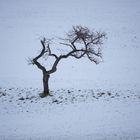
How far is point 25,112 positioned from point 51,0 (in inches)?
2142

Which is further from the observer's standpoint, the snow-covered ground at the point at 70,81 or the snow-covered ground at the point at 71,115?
the snow-covered ground at the point at 70,81

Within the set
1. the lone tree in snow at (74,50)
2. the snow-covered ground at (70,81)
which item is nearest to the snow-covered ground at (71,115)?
the snow-covered ground at (70,81)

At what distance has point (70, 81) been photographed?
25609mm

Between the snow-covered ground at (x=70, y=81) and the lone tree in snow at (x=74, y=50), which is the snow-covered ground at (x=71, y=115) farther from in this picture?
the lone tree in snow at (x=74, y=50)

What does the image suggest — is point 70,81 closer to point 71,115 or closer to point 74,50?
point 74,50

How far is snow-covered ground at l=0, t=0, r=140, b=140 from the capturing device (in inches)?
519

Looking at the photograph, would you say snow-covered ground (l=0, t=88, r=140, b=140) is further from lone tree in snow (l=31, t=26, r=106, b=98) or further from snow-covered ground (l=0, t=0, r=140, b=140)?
lone tree in snow (l=31, t=26, r=106, b=98)

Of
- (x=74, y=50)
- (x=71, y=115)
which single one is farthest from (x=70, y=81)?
(x=71, y=115)

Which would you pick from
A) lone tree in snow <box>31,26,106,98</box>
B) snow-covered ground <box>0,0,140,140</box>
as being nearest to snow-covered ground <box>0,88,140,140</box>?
snow-covered ground <box>0,0,140,140</box>

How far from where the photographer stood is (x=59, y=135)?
39.7 ft

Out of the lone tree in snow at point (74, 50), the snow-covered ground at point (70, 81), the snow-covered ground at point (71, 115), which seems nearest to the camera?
the snow-covered ground at point (71, 115)

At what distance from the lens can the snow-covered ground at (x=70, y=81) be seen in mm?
13180

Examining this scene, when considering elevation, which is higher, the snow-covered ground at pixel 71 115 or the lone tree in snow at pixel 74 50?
the lone tree in snow at pixel 74 50

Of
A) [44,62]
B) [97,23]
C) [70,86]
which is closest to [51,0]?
[97,23]
